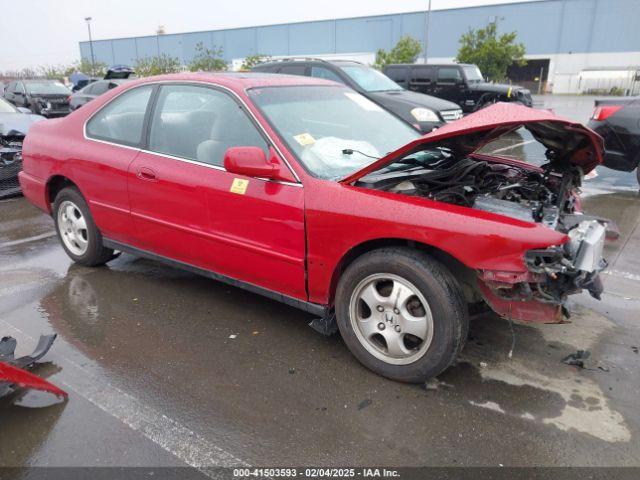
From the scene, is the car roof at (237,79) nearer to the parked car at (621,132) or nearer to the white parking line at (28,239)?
the white parking line at (28,239)

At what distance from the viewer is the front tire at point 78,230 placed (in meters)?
4.32

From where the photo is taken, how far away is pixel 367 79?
34.0ft

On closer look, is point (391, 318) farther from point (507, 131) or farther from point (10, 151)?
point (10, 151)

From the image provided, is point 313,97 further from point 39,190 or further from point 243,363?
point 39,190

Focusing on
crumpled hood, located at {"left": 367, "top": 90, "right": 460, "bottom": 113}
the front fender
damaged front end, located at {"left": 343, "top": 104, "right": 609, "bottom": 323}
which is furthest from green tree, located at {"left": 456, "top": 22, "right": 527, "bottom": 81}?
Answer: the front fender

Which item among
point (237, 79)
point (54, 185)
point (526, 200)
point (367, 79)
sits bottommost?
point (54, 185)

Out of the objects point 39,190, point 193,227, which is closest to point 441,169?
point 193,227

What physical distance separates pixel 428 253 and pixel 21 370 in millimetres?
2141

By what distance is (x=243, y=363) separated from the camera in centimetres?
307

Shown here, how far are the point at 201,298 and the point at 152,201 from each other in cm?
84

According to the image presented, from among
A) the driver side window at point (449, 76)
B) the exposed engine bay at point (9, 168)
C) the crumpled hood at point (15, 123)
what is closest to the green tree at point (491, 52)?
the driver side window at point (449, 76)

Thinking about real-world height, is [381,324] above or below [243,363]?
above

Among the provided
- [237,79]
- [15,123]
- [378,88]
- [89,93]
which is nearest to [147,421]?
[237,79]

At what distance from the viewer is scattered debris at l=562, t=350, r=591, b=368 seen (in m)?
3.01
